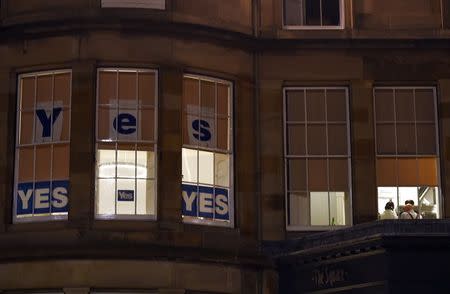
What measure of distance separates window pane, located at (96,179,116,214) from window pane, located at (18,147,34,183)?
56.8 inches

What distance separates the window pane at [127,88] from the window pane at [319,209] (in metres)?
4.14

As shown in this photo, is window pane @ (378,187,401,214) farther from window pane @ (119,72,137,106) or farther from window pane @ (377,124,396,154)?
window pane @ (119,72,137,106)

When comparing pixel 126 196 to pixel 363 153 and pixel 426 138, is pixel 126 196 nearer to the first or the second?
pixel 363 153

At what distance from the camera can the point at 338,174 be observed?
23688 mm

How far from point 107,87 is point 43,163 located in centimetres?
188

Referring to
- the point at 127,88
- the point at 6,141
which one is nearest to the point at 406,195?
the point at 127,88

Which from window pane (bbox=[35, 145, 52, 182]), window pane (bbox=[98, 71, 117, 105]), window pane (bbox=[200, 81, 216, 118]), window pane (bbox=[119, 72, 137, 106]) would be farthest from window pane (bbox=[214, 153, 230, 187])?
window pane (bbox=[35, 145, 52, 182])

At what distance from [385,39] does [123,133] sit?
580 cm

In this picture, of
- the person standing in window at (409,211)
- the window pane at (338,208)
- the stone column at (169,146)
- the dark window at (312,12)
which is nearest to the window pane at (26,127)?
the stone column at (169,146)

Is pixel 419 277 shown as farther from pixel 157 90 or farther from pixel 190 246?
pixel 157 90

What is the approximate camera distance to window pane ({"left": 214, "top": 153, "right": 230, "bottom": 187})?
2297 centimetres

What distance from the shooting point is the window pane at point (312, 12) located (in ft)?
80.3

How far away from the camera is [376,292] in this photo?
2050 centimetres

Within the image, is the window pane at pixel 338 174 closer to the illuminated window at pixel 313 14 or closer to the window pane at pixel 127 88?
the illuminated window at pixel 313 14
